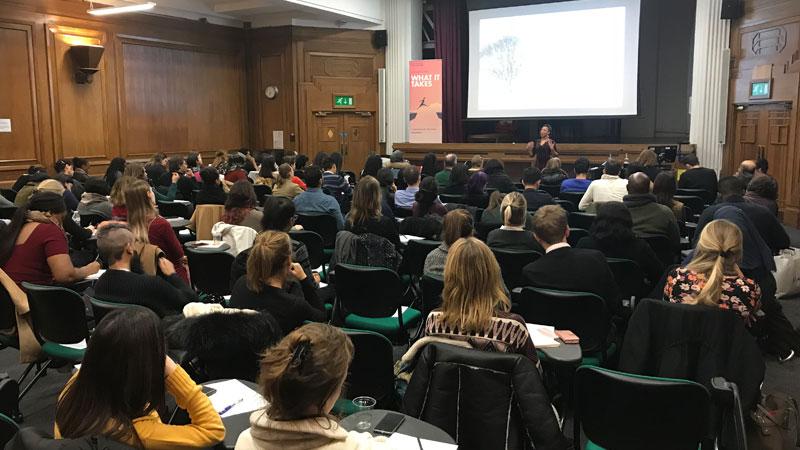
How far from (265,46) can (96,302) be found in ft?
36.9

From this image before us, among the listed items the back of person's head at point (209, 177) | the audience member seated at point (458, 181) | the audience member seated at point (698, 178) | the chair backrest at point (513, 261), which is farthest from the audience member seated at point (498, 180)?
the chair backrest at point (513, 261)

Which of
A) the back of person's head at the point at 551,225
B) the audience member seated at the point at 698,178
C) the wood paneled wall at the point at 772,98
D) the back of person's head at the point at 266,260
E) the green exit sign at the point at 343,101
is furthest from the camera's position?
the green exit sign at the point at 343,101

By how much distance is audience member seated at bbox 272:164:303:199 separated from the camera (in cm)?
732

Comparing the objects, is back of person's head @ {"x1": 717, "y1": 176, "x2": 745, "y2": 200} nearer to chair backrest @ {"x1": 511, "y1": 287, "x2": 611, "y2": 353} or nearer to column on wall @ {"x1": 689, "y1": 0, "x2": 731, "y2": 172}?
chair backrest @ {"x1": 511, "y1": 287, "x2": 611, "y2": 353}

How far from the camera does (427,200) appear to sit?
600 centimetres

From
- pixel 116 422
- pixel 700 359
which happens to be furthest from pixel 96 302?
pixel 700 359

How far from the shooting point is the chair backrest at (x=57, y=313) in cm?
359

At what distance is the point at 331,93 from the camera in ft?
45.6

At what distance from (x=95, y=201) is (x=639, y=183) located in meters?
5.12

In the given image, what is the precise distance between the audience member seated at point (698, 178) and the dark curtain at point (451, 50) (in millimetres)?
6576

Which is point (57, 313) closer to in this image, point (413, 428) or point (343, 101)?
point (413, 428)

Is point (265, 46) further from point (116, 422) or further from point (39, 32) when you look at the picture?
point (116, 422)

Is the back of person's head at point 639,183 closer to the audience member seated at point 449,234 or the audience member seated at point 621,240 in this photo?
the audience member seated at point 621,240

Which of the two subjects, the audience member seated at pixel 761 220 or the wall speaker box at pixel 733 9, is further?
the wall speaker box at pixel 733 9
